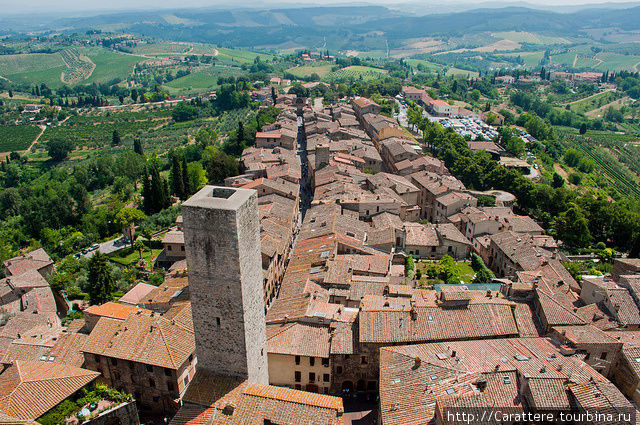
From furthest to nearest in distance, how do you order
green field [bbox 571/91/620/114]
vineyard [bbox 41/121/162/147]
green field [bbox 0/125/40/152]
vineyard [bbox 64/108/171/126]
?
green field [bbox 571/91/620/114] < vineyard [bbox 64/108/171/126] < vineyard [bbox 41/121/162/147] < green field [bbox 0/125/40/152]

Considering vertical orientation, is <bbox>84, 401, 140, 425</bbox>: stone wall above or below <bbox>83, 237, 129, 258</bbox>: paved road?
above

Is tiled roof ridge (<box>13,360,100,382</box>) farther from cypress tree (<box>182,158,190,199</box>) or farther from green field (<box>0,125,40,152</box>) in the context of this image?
green field (<box>0,125,40,152</box>)

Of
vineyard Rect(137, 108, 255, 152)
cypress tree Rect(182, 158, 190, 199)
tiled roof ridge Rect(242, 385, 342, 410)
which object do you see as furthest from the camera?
vineyard Rect(137, 108, 255, 152)

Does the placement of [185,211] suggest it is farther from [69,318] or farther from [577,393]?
[69,318]

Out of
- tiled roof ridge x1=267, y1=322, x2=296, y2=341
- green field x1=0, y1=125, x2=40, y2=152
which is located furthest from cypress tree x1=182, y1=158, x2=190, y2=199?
green field x1=0, y1=125, x2=40, y2=152

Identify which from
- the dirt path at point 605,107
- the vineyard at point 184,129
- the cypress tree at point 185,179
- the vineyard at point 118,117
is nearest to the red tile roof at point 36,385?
the cypress tree at point 185,179

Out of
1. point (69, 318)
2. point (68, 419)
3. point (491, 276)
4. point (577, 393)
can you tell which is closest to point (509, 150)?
point (491, 276)

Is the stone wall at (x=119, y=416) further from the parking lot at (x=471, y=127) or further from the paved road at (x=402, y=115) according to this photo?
the paved road at (x=402, y=115)
